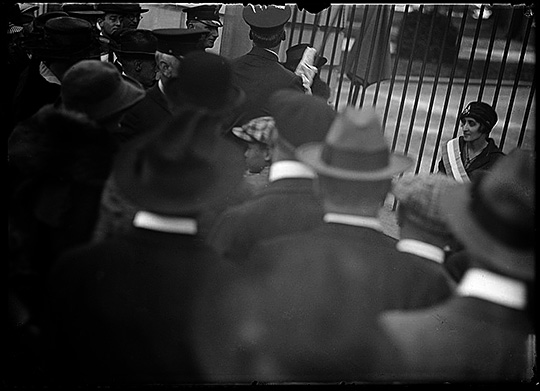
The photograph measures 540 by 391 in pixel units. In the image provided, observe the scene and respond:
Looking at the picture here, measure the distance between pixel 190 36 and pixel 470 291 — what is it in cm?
169

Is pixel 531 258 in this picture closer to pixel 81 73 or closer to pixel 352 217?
pixel 352 217

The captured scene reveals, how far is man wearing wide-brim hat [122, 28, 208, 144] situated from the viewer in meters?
2.38

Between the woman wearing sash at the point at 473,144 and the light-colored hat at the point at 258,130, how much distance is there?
119 cm

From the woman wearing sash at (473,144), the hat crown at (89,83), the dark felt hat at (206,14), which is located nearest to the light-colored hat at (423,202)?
the woman wearing sash at (473,144)

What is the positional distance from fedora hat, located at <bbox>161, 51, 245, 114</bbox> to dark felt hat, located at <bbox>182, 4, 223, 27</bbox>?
5.78 ft

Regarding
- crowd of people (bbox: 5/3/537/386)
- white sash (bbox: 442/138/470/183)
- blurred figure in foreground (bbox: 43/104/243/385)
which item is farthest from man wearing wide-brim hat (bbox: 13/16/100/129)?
white sash (bbox: 442/138/470/183)

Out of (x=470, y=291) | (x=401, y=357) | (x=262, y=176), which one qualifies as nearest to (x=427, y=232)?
(x=470, y=291)

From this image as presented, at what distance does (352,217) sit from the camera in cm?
227

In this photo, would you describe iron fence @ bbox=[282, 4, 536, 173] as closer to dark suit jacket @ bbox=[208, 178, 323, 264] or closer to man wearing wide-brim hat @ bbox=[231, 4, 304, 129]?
man wearing wide-brim hat @ bbox=[231, 4, 304, 129]

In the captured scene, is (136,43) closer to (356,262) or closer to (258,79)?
(258,79)

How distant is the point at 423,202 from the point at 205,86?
2.71ft

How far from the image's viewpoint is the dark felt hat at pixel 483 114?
3504 millimetres

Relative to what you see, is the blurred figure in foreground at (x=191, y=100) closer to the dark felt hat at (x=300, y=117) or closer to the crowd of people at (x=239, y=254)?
the crowd of people at (x=239, y=254)

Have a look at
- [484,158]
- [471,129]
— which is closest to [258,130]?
[484,158]
